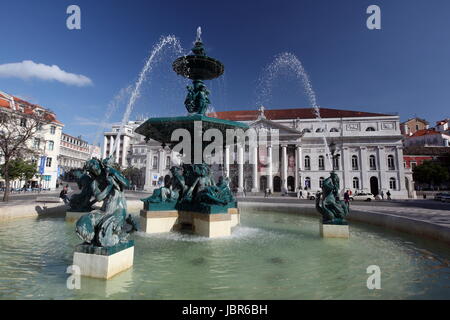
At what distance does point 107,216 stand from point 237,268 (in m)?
2.45

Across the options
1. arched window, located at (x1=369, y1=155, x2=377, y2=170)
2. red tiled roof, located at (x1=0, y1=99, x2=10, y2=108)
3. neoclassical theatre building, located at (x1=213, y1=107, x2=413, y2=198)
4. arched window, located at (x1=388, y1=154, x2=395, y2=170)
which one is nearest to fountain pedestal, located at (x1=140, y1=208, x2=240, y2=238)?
red tiled roof, located at (x1=0, y1=99, x2=10, y2=108)

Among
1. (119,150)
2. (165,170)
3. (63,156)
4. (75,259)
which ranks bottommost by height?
(75,259)

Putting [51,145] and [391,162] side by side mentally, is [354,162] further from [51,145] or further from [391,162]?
[51,145]

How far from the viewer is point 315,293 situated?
3.25m

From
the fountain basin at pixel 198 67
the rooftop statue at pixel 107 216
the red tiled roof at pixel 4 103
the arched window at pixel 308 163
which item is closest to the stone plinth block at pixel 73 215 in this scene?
the rooftop statue at pixel 107 216

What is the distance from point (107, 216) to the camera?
375cm

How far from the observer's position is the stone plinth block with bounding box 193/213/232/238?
270 inches

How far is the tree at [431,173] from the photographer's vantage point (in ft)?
153

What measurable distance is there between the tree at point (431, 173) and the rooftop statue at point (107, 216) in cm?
6184

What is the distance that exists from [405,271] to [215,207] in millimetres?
4648

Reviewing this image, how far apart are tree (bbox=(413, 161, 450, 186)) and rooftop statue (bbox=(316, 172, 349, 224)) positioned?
5585 centimetres

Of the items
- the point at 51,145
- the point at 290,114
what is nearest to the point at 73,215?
the point at 51,145
